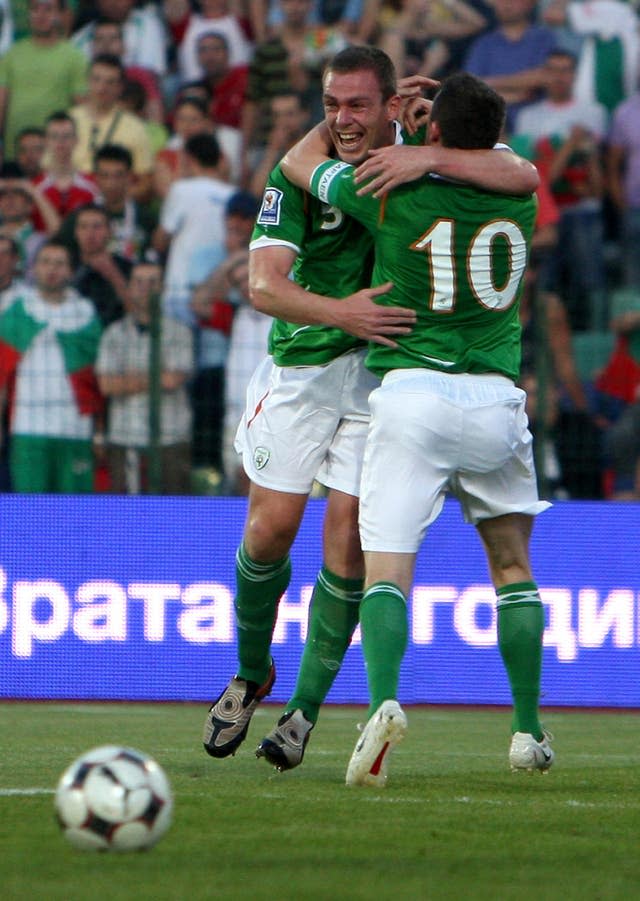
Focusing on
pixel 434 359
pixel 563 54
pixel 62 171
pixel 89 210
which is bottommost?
pixel 434 359

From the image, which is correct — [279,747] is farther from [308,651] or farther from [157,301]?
[157,301]

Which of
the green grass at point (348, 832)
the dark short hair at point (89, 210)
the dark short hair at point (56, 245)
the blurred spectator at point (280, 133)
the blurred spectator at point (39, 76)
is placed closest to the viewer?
the green grass at point (348, 832)

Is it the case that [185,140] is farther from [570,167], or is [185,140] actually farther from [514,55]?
[570,167]

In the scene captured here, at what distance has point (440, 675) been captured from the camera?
9.10 metres

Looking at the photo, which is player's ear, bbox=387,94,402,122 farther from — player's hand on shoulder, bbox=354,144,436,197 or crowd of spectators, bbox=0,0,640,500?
crowd of spectators, bbox=0,0,640,500

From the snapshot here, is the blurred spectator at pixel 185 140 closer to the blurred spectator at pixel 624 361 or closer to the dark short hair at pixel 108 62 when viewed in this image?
the dark short hair at pixel 108 62

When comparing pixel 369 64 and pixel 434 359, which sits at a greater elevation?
pixel 369 64

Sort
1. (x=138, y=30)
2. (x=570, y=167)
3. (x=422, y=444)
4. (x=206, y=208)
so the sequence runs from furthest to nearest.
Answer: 1. (x=138, y=30)
2. (x=570, y=167)
3. (x=206, y=208)
4. (x=422, y=444)

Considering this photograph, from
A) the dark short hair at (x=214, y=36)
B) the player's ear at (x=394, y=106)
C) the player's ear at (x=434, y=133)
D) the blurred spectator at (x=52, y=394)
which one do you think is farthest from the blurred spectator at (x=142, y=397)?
the player's ear at (x=434, y=133)

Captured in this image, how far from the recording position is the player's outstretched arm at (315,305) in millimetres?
5191

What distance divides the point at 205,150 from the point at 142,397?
256cm

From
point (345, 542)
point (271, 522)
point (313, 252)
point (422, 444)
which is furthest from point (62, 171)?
point (422, 444)

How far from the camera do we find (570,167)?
1193 cm

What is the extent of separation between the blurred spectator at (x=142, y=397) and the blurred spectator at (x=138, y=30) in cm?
354
